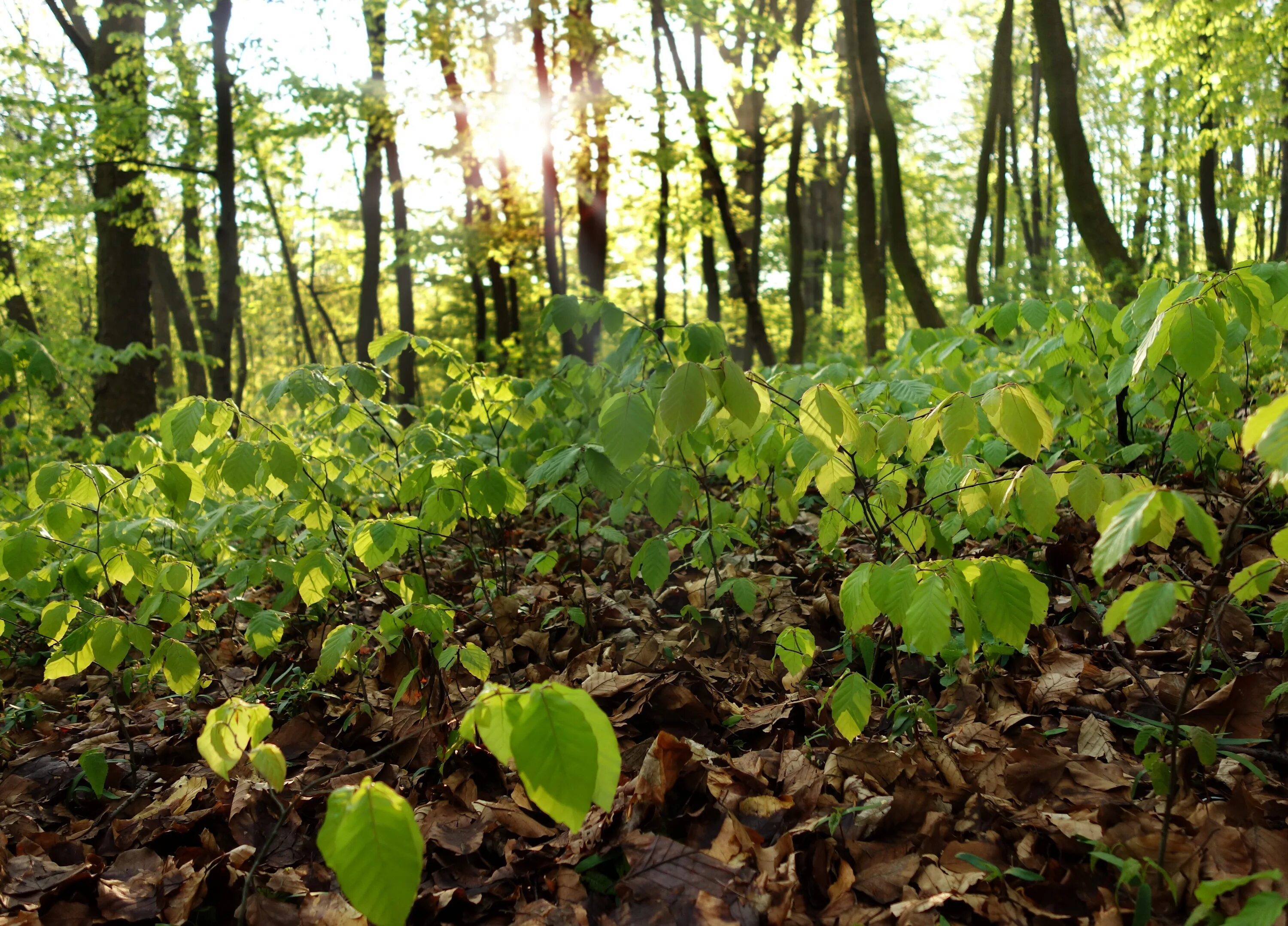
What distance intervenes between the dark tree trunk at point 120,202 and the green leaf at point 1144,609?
897 centimetres

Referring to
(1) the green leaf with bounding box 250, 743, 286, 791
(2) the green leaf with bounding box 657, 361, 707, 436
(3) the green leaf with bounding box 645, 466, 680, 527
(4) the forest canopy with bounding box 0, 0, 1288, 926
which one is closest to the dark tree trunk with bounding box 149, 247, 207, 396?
(4) the forest canopy with bounding box 0, 0, 1288, 926

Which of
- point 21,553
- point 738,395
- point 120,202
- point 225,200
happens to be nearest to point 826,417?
point 738,395

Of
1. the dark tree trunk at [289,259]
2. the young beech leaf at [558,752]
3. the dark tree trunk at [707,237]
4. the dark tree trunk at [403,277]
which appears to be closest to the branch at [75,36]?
the dark tree trunk at [403,277]

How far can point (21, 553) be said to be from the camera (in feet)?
7.01

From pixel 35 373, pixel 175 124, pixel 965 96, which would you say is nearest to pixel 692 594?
pixel 35 373

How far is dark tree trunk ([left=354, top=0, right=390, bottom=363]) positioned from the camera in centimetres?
1238

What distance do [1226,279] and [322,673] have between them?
2496 millimetres

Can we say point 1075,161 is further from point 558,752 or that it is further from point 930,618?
point 558,752

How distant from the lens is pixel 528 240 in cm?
1503

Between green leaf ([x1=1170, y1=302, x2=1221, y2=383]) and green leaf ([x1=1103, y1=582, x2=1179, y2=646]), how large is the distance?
59cm

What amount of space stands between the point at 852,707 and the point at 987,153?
13.4 m

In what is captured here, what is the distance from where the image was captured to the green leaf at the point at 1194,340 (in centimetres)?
157

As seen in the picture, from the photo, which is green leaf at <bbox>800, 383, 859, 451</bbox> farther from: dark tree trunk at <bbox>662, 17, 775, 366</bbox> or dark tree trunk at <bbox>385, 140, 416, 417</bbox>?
dark tree trunk at <bbox>385, 140, 416, 417</bbox>

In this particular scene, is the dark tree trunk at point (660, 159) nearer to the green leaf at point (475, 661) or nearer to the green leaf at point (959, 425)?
the green leaf at point (475, 661)
